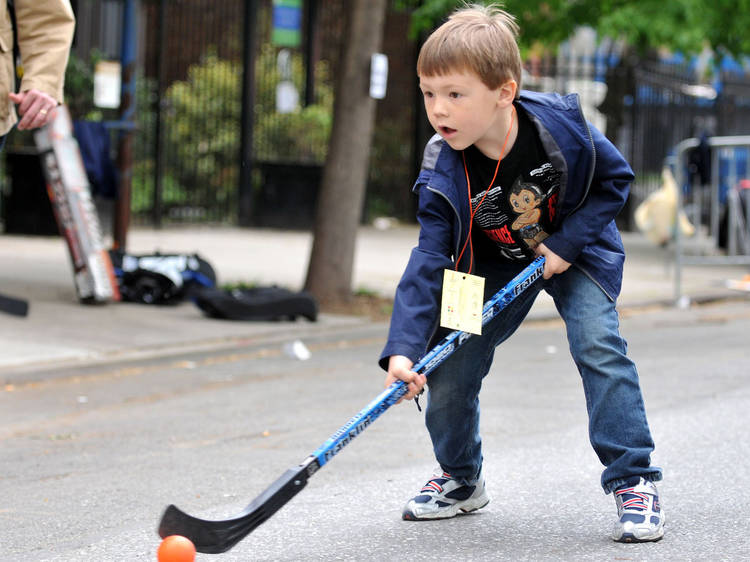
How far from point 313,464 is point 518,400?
2896mm

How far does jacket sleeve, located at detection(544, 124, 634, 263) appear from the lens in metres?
3.50

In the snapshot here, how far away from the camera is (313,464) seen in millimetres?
3152

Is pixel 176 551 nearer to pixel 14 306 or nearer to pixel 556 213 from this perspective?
pixel 556 213

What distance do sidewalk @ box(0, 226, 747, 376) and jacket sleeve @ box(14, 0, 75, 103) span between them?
2218 mm

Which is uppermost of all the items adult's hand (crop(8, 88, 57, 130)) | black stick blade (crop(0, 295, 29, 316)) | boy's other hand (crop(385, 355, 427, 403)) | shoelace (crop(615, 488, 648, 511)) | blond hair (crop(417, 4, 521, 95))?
blond hair (crop(417, 4, 521, 95))

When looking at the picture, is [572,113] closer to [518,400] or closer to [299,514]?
[299,514]

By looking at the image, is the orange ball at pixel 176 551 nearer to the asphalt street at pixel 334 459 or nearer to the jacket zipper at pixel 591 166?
the asphalt street at pixel 334 459

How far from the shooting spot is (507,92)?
3305mm

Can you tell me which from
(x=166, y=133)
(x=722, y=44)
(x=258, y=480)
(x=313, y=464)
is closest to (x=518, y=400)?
(x=258, y=480)

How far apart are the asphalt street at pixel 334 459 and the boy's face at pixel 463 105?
3.87 ft

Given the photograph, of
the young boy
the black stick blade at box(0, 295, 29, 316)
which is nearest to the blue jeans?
the young boy

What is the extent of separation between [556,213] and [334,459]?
1579 mm

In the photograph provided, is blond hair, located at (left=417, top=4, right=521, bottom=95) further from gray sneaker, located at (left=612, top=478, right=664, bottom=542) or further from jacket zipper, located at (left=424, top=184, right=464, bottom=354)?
gray sneaker, located at (left=612, top=478, right=664, bottom=542)

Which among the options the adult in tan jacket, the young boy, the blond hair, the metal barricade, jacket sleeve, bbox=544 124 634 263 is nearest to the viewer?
the blond hair
